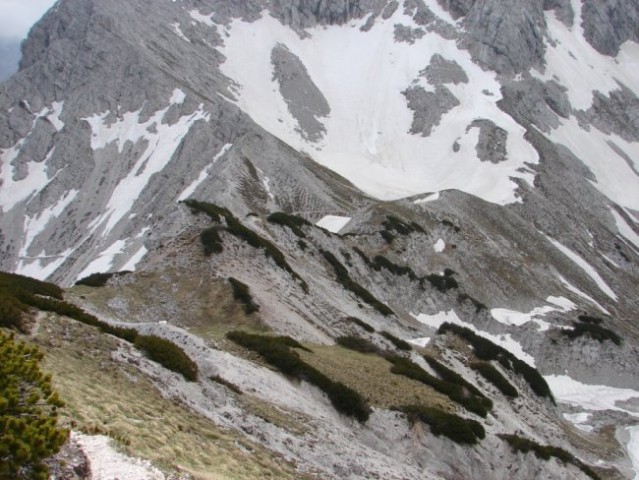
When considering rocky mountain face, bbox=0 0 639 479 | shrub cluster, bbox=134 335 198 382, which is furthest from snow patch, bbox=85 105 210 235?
shrub cluster, bbox=134 335 198 382

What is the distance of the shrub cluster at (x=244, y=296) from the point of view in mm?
30530

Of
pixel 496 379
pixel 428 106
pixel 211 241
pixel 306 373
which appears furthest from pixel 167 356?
pixel 428 106

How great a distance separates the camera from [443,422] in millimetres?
24484

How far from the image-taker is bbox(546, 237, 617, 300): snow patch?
311 ft

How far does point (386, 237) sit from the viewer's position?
72.4 meters

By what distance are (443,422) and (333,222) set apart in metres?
62.2

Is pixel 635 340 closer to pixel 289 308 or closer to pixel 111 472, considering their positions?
pixel 289 308

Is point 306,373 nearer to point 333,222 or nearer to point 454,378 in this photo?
point 454,378

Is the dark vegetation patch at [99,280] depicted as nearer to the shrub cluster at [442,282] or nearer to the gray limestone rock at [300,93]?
the shrub cluster at [442,282]

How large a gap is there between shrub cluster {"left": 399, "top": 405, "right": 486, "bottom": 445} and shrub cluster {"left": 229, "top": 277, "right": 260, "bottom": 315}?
9.63 m

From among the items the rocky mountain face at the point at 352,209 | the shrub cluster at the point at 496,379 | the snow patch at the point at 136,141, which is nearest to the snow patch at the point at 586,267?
the rocky mountain face at the point at 352,209

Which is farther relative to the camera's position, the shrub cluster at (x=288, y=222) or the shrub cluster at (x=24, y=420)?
the shrub cluster at (x=288, y=222)

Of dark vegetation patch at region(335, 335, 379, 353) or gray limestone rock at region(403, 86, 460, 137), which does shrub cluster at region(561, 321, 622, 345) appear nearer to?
dark vegetation patch at region(335, 335, 379, 353)

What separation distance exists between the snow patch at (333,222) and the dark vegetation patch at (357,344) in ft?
150
